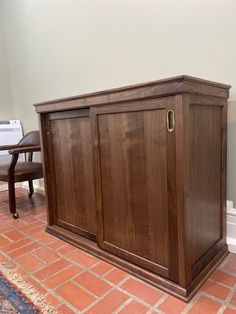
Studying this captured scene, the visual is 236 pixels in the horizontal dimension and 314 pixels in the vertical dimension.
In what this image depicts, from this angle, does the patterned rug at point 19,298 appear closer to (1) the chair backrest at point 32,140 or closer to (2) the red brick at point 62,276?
(2) the red brick at point 62,276

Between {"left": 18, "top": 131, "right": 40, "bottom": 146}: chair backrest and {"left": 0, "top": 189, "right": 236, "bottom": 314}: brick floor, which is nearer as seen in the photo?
{"left": 0, "top": 189, "right": 236, "bottom": 314}: brick floor

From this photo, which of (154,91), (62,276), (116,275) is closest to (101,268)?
(116,275)

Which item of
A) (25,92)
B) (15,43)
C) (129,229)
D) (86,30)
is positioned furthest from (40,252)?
(15,43)

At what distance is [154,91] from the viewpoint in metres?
1.14

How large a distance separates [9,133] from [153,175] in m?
2.62

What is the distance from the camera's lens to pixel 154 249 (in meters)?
1.31

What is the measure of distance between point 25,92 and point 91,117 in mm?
2111

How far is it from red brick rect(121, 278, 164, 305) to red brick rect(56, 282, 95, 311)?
0.65 feet

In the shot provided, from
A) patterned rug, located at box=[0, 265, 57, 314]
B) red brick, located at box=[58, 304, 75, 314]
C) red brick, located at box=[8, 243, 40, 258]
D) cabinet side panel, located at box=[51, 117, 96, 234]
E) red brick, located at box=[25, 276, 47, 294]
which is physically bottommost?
red brick, located at box=[8, 243, 40, 258]

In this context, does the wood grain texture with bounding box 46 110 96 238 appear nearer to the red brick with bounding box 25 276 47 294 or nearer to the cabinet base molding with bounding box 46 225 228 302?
the cabinet base molding with bounding box 46 225 228 302

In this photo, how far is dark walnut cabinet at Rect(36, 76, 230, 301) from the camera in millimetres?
1162

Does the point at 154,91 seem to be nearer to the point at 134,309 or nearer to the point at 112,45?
the point at 134,309

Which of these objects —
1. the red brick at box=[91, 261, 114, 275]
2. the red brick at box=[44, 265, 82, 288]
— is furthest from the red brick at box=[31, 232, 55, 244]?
the red brick at box=[91, 261, 114, 275]

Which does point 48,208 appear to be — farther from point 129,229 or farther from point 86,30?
point 86,30
